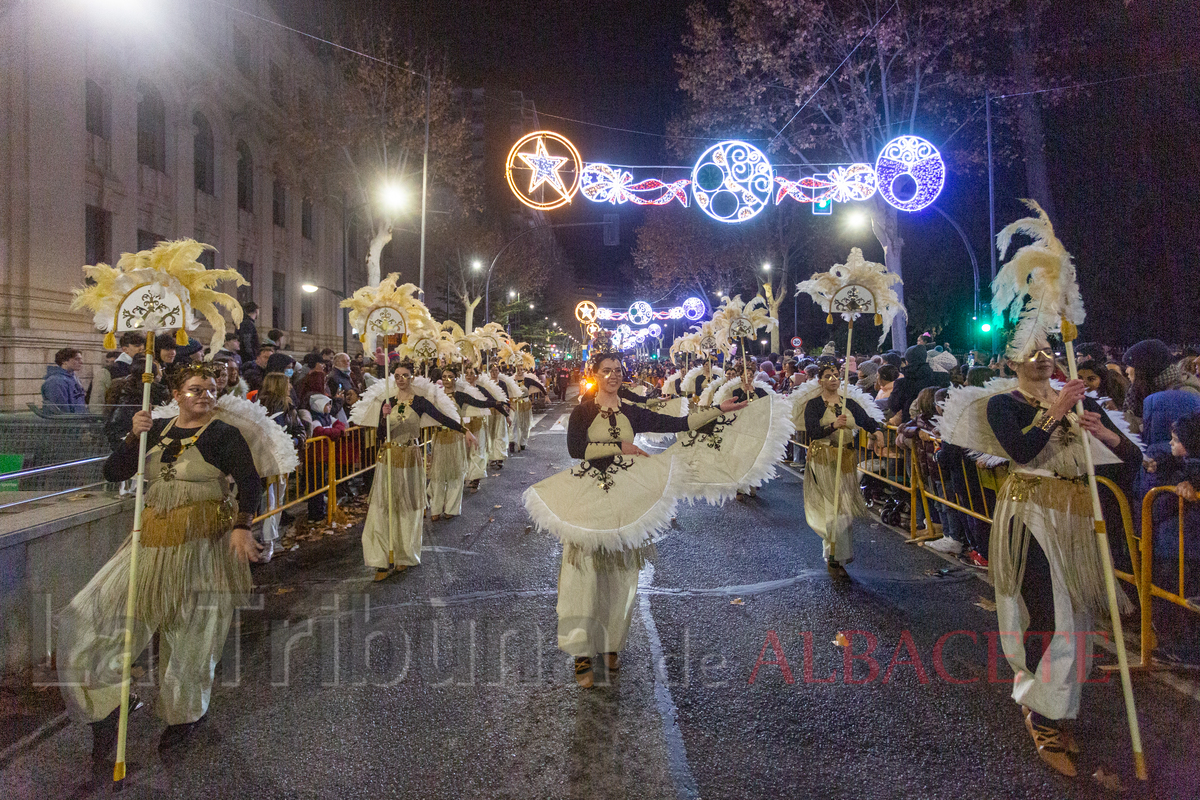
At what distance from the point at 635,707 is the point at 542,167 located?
10.6 meters

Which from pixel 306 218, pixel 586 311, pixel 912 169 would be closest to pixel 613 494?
pixel 912 169

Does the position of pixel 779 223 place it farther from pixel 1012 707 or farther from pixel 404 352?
pixel 1012 707

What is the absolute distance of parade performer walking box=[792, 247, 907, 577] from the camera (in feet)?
20.7

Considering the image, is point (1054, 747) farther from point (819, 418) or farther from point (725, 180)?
point (725, 180)

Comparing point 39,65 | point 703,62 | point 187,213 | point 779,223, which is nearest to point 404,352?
point 39,65

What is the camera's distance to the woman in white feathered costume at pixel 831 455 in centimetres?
629

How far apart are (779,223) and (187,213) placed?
26.1m

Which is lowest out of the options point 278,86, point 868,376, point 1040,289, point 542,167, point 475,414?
point 475,414

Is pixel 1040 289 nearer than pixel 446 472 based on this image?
Yes

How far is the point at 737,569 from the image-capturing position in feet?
21.4

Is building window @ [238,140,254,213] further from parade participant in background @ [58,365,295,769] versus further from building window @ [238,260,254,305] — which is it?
parade participant in background @ [58,365,295,769]

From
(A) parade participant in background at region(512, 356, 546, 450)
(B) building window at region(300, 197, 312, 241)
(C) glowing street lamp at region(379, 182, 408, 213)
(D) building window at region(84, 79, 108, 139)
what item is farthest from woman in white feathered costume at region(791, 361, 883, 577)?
(B) building window at region(300, 197, 312, 241)

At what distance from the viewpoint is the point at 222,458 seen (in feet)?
12.8

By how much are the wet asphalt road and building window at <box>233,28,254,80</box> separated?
74.8 feet
